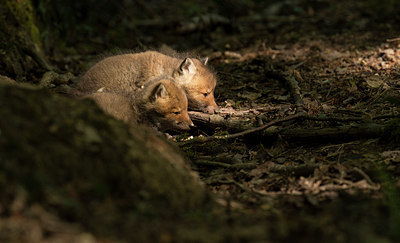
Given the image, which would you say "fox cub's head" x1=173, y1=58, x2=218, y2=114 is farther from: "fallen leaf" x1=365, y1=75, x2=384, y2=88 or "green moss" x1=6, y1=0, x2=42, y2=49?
"green moss" x1=6, y1=0, x2=42, y2=49

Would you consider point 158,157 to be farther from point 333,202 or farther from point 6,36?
point 6,36

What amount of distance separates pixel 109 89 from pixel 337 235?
4.18 meters

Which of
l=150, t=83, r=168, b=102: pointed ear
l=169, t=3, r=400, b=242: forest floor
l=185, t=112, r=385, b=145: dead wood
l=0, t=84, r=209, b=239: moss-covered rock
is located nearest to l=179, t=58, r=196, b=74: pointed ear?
l=169, t=3, r=400, b=242: forest floor

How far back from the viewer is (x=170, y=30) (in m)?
9.82

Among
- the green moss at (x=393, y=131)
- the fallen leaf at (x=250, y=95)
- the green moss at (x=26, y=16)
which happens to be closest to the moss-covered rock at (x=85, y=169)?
the green moss at (x=393, y=131)

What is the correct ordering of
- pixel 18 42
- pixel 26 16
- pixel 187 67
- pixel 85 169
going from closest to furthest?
pixel 85 169
pixel 187 67
pixel 18 42
pixel 26 16

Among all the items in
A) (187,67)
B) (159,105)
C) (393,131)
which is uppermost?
(187,67)

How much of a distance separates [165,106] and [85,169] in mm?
2764

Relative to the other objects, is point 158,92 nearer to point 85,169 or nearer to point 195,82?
point 195,82

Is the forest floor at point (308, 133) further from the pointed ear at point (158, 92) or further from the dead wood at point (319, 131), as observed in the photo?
the pointed ear at point (158, 92)

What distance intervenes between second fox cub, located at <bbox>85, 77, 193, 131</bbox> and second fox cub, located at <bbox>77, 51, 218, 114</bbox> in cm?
66

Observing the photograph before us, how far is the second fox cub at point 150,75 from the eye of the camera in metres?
5.68

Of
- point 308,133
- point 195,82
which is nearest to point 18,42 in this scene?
point 195,82

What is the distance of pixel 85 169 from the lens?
2262mm
